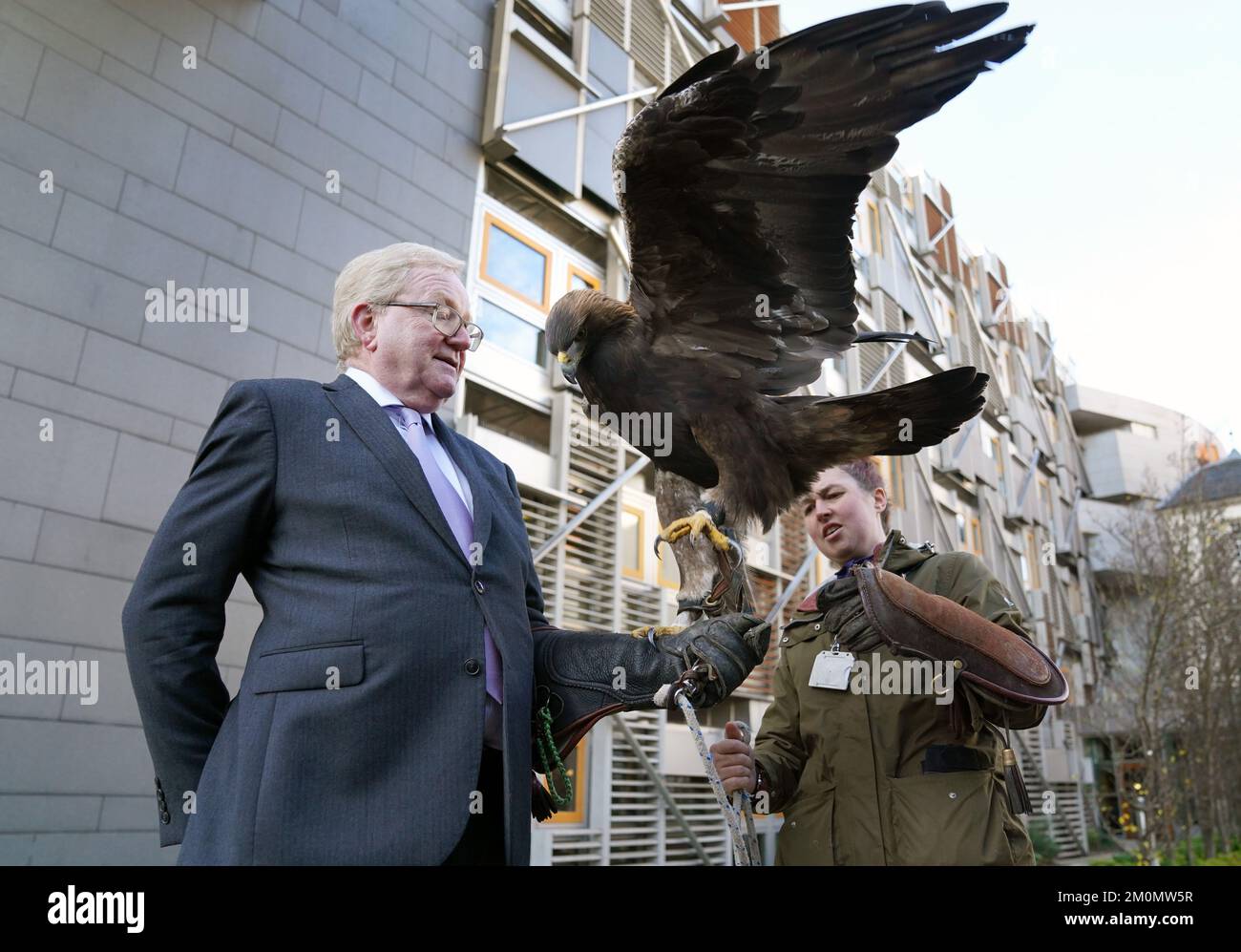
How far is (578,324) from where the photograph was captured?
1.70 metres

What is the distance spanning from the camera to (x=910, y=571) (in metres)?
1.56

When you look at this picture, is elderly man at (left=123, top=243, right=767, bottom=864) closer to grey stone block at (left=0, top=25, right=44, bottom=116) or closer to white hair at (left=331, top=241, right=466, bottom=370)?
white hair at (left=331, top=241, right=466, bottom=370)

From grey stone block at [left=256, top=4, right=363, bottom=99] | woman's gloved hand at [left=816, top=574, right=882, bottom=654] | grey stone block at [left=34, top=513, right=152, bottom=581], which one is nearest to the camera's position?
woman's gloved hand at [left=816, top=574, right=882, bottom=654]

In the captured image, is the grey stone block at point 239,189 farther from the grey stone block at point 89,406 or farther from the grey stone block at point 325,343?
the grey stone block at point 89,406

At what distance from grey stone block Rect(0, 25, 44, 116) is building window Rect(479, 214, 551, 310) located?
2218 mm

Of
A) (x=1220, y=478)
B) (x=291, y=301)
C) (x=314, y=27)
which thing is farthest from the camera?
(x=1220, y=478)

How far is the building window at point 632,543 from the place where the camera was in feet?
16.7

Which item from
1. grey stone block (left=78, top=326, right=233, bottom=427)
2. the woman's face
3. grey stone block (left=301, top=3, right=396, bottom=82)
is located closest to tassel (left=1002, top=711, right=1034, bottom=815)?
the woman's face

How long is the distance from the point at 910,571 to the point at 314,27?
13.0 ft

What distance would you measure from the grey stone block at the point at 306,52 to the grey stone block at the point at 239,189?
63cm

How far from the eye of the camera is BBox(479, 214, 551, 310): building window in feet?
15.5

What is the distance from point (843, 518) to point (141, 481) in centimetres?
271

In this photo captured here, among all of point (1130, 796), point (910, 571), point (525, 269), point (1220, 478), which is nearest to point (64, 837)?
point (910, 571)

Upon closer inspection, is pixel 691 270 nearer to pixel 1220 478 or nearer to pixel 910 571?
pixel 910 571
